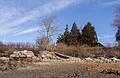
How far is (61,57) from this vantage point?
102 ft

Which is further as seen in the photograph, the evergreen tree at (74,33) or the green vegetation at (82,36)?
the evergreen tree at (74,33)

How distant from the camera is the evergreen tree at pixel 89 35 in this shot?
58.1 m

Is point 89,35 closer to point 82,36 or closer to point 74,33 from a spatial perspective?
point 82,36

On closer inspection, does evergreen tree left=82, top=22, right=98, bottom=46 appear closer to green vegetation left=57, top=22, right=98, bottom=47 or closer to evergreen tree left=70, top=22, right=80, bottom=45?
green vegetation left=57, top=22, right=98, bottom=47

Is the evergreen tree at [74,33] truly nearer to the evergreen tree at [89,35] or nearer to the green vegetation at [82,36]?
the green vegetation at [82,36]

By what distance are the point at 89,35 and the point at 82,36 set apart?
2599mm

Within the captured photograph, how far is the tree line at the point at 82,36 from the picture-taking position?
2272 inches

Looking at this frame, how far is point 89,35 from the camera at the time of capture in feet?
192

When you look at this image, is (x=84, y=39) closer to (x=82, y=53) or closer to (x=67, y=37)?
(x=67, y=37)

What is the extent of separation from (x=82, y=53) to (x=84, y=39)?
24.6m

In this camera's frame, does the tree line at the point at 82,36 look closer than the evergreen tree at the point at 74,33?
Yes

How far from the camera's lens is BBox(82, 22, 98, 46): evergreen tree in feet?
190

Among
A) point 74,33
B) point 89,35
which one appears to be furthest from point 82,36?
point 89,35

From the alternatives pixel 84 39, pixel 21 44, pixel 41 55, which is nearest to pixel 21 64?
pixel 41 55
